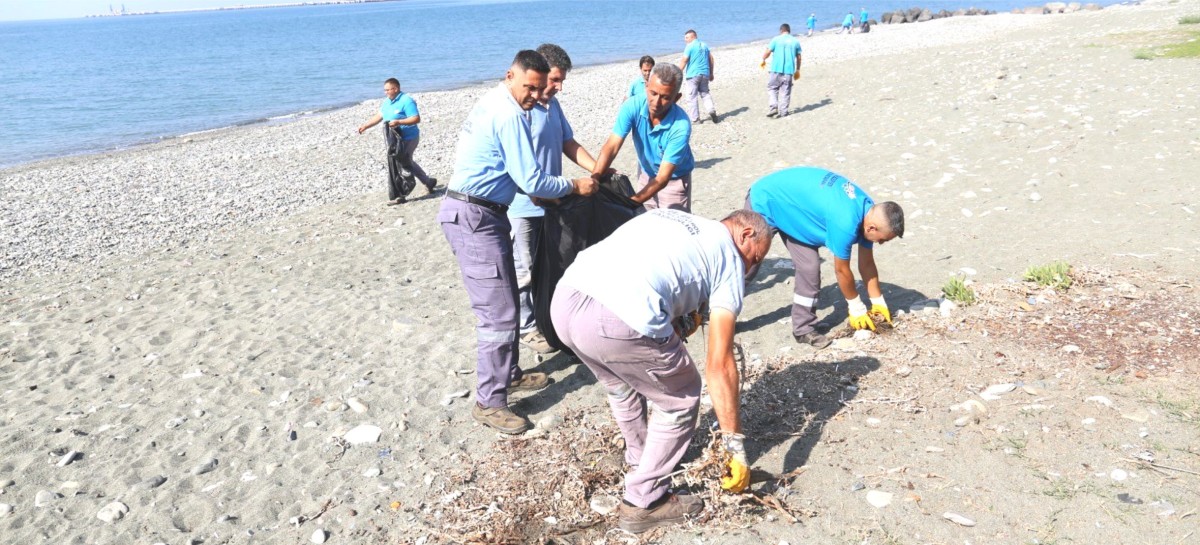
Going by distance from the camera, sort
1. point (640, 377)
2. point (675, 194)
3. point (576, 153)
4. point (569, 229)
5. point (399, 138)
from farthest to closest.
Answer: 1. point (399, 138)
2. point (675, 194)
3. point (576, 153)
4. point (569, 229)
5. point (640, 377)

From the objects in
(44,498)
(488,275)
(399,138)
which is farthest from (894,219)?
(399,138)

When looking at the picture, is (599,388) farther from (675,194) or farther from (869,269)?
(869,269)

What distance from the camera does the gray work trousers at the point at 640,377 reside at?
11.0 ft

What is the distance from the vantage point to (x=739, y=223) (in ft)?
11.4

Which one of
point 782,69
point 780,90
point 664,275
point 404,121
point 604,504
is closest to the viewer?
point 664,275

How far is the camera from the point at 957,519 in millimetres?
3691

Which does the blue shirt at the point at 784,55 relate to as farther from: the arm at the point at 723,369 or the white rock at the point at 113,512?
the white rock at the point at 113,512

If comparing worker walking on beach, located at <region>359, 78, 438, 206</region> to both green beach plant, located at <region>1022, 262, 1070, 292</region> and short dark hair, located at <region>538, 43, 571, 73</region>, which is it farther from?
green beach plant, located at <region>1022, 262, 1070, 292</region>

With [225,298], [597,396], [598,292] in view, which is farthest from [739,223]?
[225,298]

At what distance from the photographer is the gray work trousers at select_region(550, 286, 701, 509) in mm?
3355

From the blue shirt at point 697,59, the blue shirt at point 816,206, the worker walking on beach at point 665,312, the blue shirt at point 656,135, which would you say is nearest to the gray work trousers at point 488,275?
the worker walking on beach at point 665,312

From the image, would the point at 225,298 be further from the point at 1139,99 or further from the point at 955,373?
the point at 1139,99

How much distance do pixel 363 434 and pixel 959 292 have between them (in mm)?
4273

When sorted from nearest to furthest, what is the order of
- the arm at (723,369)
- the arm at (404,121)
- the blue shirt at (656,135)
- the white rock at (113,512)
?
the arm at (723,369) < the white rock at (113,512) < the blue shirt at (656,135) < the arm at (404,121)
